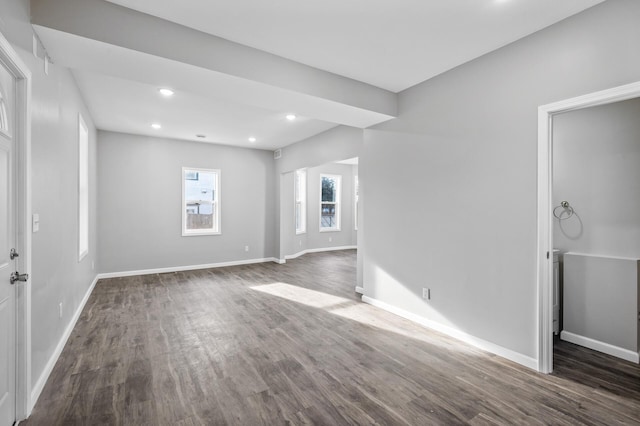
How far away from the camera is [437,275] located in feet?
11.0

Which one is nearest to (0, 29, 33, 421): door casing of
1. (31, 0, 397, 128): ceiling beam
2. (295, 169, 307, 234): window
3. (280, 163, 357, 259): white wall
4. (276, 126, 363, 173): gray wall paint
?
(31, 0, 397, 128): ceiling beam

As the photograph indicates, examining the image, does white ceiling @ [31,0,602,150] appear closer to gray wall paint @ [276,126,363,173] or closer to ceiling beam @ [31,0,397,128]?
ceiling beam @ [31,0,397,128]

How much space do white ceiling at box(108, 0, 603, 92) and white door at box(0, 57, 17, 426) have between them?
3.41 ft

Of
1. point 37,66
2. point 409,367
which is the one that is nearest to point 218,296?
point 409,367

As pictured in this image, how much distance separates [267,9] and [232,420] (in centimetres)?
276

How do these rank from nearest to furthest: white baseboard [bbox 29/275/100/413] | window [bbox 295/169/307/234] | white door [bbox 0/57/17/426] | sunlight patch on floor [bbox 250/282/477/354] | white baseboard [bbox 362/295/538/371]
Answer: white door [bbox 0/57/17/426]
white baseboard [bbox 29/275/100/413]
white baseboard [bbox 362/295/538/371]
sunlight patch on floor [bbox 250/282/477/354]
window [bbox 295/169/307/234]

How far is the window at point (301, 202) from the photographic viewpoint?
889 centimetres

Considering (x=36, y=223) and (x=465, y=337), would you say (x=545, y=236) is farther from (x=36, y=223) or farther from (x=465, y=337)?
(x=36, y=223)

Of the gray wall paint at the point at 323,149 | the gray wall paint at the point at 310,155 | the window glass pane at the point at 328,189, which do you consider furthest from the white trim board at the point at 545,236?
the window glass pane at the point at 328,189

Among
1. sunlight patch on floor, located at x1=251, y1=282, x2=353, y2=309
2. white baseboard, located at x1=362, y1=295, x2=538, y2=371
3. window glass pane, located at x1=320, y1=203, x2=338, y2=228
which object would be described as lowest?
sunlight patch on floor, located at x1=251, y1=282, x2=353, y2=309

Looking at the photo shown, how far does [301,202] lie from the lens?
900cm

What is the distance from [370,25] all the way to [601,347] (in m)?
3.45

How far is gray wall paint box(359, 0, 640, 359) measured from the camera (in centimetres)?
228

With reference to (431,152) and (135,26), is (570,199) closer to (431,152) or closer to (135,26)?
(431,152)
